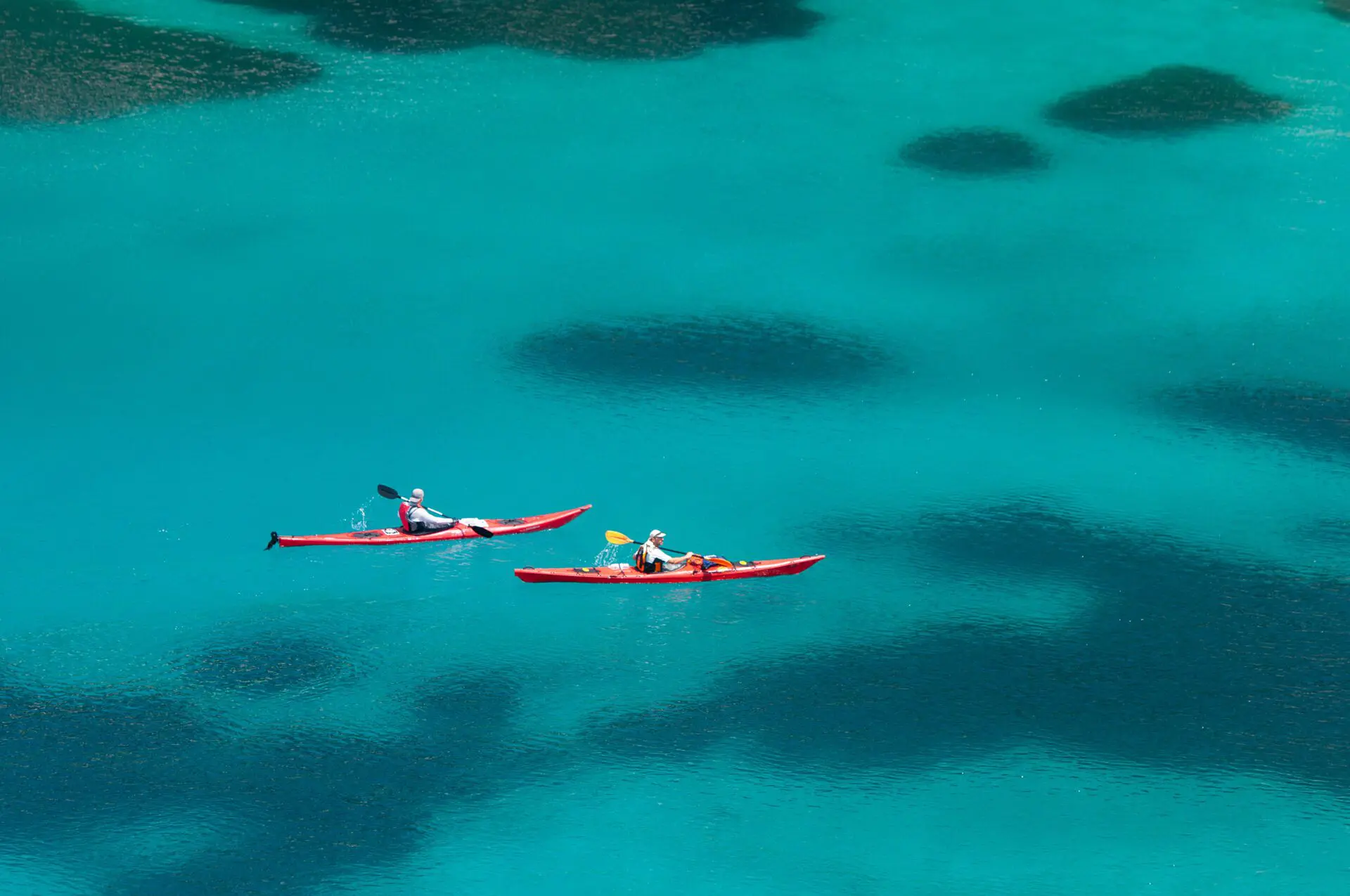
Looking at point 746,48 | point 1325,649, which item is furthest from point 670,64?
point 1325,649

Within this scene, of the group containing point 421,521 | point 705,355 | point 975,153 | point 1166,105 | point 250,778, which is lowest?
point 250,778

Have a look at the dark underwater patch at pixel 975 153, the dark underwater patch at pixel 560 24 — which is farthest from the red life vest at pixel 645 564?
the dark underwater patch at pixel 560 24

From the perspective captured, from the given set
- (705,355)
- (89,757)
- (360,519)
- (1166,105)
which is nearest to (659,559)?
(360,519)

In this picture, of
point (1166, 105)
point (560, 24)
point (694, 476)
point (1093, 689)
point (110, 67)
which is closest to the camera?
point (1093, 689)

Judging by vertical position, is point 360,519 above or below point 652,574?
above

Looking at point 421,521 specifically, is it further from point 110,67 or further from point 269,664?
point 110,67

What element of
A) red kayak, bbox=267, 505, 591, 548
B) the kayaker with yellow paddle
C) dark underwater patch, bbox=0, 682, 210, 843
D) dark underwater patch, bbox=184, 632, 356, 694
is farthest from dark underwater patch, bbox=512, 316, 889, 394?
dark underwater patch, bbox=0, 682, 210, 843

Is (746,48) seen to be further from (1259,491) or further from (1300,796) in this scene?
(1300,796)

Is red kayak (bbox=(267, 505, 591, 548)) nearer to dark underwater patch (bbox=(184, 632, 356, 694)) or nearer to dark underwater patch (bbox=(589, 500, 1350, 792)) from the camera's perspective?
dark underwater patch (bbox=(184, 632, 356, 694))
